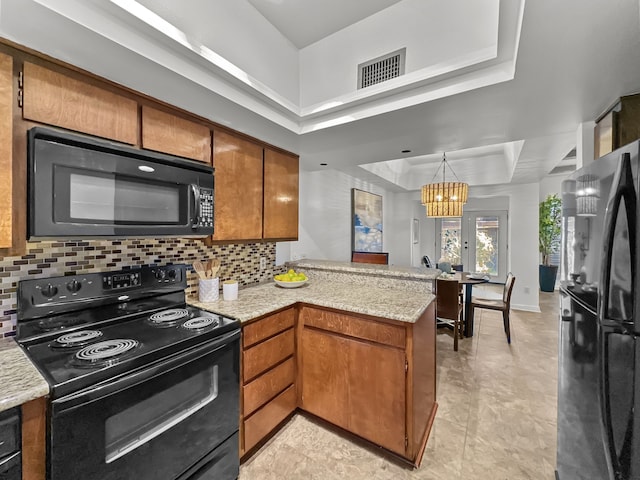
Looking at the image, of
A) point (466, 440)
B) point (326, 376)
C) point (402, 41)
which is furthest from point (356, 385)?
point (402, 41)

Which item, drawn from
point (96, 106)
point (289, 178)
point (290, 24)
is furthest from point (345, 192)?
point (96, 106)

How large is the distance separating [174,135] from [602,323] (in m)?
2.19

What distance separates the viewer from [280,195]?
2.42 m

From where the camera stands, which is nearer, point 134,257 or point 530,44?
point 530,44

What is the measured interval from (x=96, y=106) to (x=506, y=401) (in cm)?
351

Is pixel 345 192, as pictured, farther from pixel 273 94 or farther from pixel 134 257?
pixel 134 257

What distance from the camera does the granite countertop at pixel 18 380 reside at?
0.86 m

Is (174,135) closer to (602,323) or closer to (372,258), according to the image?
(602,323)

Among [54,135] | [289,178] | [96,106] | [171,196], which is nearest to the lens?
[54,135]

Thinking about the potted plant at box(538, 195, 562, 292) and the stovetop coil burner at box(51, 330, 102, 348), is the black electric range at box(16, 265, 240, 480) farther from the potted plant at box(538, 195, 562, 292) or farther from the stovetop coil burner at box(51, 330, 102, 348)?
the potted plant at box(538, 195, 562, 292)

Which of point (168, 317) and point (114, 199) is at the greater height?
point (114, 199)

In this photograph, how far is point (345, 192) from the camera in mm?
4434

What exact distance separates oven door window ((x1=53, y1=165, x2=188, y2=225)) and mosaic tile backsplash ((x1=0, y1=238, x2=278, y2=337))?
365 millimetres

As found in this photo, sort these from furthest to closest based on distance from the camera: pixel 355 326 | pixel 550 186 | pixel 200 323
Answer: pixel 550 186 < pixel 355 326 < pixel 200 323
